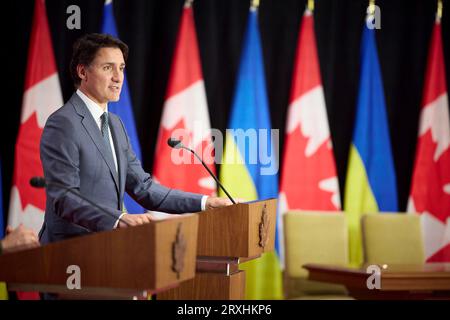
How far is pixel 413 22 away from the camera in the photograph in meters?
6.69

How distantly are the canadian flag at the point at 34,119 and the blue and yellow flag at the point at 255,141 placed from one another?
1.68 meters

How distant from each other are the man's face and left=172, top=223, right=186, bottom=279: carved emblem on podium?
0.94 m

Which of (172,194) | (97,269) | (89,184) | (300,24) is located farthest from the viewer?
(300,24)

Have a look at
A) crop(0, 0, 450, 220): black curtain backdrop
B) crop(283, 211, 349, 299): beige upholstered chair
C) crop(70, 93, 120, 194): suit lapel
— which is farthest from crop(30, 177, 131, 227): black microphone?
crop(0, 0, 450, 220): black curtain backdrop

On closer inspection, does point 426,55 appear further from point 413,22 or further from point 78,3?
point 78,3

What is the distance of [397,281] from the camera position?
451cm

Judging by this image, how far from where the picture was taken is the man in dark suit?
2.50 meters

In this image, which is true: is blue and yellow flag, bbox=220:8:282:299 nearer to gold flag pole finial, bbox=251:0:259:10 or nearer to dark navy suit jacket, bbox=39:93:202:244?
gold flag pole finial, bbox=251:0:259:10

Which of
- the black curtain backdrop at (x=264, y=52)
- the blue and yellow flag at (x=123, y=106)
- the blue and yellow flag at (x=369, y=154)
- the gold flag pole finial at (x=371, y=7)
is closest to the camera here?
the blue and yellow flag at (x=123, y=106)

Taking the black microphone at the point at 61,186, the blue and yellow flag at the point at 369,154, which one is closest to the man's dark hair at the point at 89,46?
Result: the black microphone at the point at 61,186

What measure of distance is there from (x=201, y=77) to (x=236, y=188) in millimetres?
1086

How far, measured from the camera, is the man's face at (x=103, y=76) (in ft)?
9.46

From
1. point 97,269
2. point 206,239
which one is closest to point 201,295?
point 206,239

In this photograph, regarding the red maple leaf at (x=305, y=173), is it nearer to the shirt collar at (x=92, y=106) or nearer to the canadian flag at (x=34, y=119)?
the canadian flag at (x=34, y=119)
